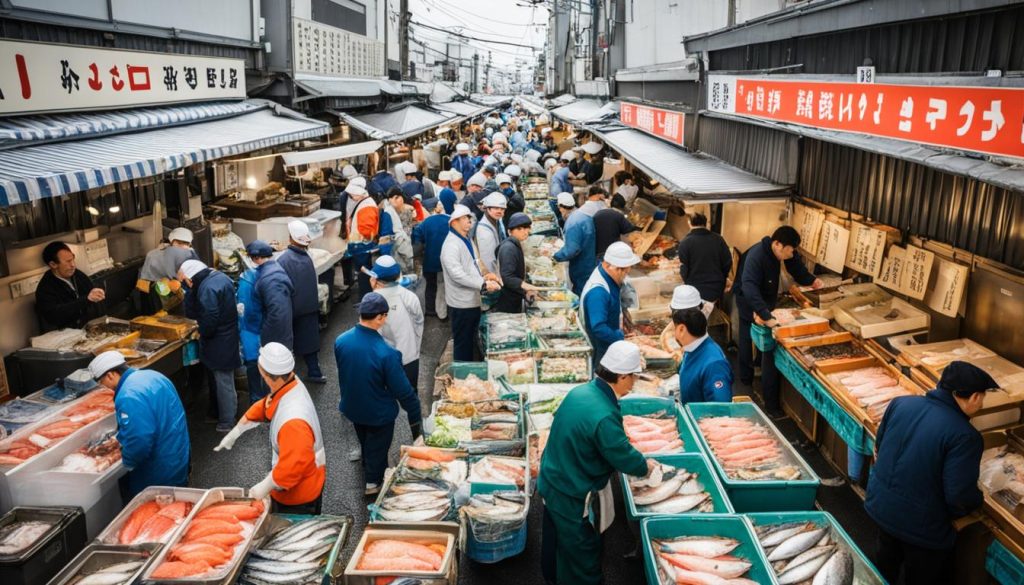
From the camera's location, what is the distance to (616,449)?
5.01 m

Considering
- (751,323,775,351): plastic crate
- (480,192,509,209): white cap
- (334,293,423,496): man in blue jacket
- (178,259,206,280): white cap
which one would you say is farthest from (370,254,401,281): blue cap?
(751,323,775,351): plastic crate

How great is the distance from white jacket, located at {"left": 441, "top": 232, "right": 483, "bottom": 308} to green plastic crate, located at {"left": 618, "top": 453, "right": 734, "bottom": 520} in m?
4.44

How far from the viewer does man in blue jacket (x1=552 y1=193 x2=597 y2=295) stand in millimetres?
11336

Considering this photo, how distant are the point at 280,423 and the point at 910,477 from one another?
4607 mm

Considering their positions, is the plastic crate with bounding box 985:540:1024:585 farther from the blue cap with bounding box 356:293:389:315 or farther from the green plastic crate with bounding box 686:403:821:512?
the blue cap with bounding box 356:293:389:315

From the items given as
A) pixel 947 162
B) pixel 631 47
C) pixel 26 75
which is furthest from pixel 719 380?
pixel 631 47

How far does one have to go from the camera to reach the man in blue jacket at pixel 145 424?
19.4ft

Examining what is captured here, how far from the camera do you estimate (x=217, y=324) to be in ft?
28.1

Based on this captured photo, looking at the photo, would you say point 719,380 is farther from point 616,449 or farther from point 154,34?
point 154,34

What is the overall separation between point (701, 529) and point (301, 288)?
6.44 meters

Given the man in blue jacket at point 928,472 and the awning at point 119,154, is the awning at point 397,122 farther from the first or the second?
the man in blue jacket at point 928,472

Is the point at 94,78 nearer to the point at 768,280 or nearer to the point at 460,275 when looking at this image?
the point at 460,275

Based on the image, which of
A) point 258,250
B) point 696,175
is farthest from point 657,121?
point 258,250

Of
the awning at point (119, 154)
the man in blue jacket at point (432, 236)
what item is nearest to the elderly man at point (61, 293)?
the awning at point (119, 154)
